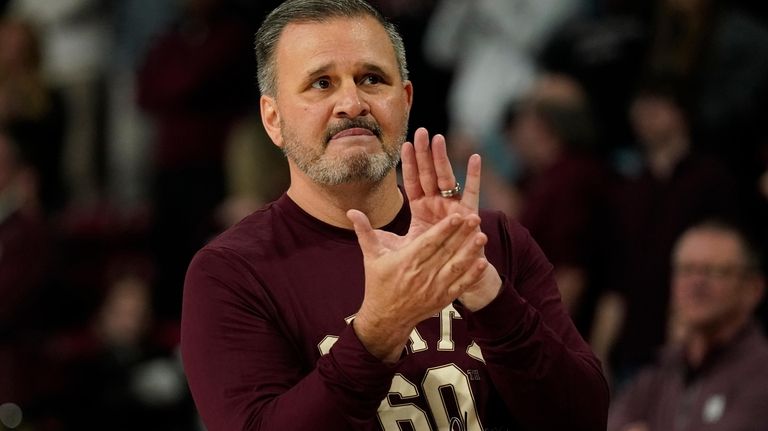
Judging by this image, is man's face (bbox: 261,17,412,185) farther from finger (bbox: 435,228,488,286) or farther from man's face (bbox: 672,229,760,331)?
man's face (bbox: 672,229,760,331)

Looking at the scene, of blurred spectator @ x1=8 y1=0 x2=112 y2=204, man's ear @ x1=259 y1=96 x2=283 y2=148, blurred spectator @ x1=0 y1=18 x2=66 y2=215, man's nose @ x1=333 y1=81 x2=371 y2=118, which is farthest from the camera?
blurred spectator @ x1=8 y1=0 x2=112 y2=204

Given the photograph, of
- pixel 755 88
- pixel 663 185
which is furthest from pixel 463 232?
pixel 755 88

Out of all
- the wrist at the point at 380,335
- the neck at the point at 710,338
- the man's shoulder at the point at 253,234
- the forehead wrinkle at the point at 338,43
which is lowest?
the neck at the point at 710,338

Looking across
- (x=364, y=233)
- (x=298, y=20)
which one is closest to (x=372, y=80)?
(x=298, y=20)

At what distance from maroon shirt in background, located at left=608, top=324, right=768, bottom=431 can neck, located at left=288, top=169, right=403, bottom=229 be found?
2.69 meters

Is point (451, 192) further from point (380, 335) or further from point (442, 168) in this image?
point (380, 335)

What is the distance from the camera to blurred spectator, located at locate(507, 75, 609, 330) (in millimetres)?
7094

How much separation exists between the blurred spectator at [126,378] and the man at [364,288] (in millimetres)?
4706

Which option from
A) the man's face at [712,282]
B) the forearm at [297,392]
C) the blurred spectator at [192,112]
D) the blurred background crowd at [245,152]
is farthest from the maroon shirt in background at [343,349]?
the blurred spectator at [192,112]

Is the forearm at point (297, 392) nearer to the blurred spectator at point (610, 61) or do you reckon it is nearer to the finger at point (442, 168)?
the finger at point (442, 168)

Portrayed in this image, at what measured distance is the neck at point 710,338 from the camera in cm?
587

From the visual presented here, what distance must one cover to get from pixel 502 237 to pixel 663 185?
143 inches

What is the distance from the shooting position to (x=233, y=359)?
2.98 metres

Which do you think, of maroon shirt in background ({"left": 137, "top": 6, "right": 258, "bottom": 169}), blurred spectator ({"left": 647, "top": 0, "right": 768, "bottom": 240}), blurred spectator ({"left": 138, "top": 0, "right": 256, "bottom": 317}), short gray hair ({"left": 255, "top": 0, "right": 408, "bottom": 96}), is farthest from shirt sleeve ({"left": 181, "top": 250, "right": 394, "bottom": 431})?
maroon shirt in background ({"left": 137, "top": 6, "right": 258, "bottom": 169})
